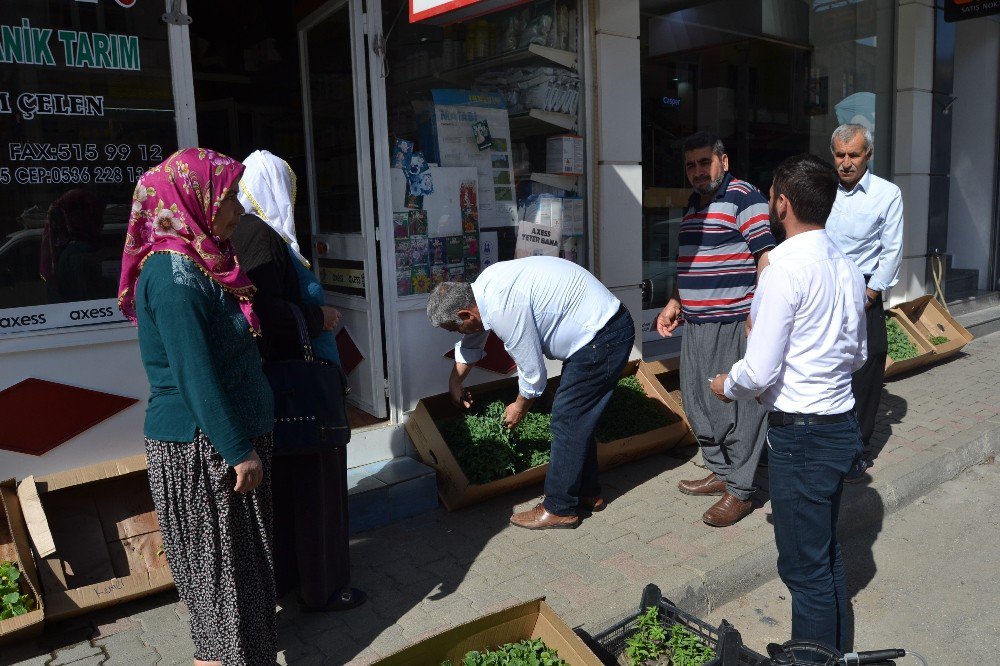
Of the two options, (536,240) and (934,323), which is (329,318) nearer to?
(536,240)

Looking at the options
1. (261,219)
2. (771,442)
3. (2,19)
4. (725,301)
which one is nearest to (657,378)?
(725,301)

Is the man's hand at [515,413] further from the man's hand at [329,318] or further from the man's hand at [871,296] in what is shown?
the man's hand at [871,296]

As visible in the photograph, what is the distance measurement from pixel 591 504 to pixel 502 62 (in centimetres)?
296

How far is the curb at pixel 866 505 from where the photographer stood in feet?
11.9

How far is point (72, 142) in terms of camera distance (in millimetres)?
3656

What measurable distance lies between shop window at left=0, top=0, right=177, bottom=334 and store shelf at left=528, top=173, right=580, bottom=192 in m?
2.43

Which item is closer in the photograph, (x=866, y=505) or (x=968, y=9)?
(x=866, y=505)

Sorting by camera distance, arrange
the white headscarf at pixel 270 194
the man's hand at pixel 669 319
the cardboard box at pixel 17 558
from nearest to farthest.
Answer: the cardboard box at pixel 17 558 → the white headscarf at pixel 270 194 → the man's hand at pixel 669 319

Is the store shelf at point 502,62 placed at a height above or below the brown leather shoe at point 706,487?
above

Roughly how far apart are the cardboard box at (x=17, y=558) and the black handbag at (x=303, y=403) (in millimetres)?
1117

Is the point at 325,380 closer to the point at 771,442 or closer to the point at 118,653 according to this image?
the point at 118,653

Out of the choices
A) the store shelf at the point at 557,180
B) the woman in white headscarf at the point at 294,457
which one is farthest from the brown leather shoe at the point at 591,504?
the store shelf at the point at 557,180

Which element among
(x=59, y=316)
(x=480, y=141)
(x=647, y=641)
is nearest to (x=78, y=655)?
(x=59, y=316)

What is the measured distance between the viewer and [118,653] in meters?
3.13
